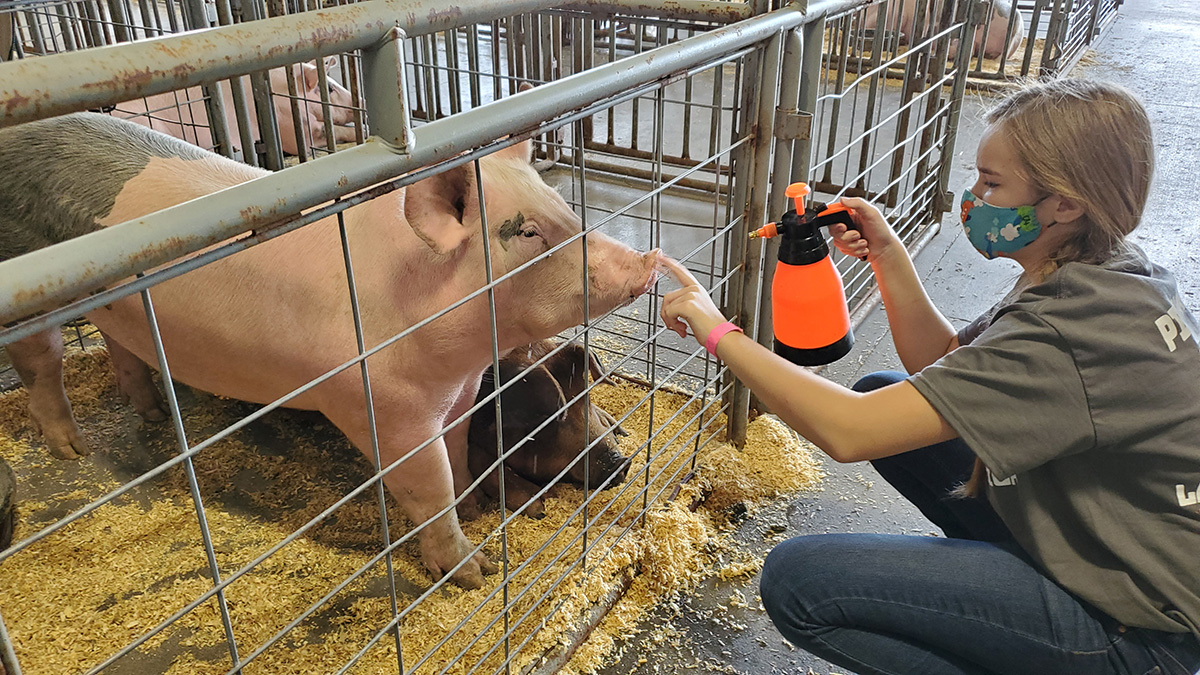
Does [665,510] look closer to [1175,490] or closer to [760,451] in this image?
[760,451]

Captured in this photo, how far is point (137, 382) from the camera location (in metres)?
2.67

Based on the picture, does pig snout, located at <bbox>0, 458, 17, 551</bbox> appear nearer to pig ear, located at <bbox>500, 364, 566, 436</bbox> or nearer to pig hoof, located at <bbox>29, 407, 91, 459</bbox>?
pig hoof, located at <bbox>29, 407, 91, 459</bbox>

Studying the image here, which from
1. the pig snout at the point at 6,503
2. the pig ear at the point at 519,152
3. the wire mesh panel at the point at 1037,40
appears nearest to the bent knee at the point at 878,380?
the pig ear at the point at 519,152

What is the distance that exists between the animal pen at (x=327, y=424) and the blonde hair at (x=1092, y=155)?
0.60 meters

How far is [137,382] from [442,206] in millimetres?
1694

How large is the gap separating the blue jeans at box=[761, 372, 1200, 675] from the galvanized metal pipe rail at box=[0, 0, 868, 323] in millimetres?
887

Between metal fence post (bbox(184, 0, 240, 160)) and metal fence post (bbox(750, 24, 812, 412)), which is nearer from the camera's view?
metal fence post (bbox(750, 24, 812, 412))

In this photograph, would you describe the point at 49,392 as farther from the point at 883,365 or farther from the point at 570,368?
the point at 883,365

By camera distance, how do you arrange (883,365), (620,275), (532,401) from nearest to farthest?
1. (620,275)
2. (532,401)
3. (883,365)

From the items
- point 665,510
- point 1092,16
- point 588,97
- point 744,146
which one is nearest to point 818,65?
point 744,146

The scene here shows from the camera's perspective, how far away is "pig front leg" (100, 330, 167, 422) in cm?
266

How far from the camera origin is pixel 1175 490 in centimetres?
130

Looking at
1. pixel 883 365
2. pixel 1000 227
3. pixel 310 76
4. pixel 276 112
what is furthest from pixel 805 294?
pixel 310 76

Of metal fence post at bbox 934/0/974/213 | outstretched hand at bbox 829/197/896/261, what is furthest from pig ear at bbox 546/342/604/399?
metal fence post at bbox 934/0/974/213
